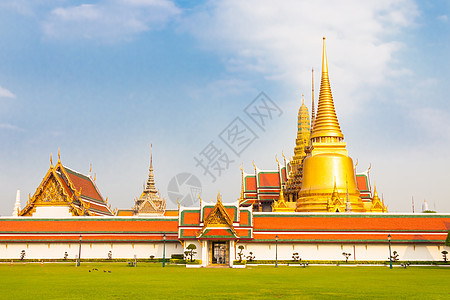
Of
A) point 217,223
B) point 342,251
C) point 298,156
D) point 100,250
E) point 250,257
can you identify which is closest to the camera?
point 217,223

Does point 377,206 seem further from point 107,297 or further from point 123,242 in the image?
point 107,297

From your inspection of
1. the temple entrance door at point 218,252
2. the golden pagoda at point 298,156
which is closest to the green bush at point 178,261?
the temple entrance door at point 218,252

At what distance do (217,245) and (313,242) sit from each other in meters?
8.61

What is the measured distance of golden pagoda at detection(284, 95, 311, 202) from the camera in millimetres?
68312

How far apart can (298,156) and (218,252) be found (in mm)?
36850

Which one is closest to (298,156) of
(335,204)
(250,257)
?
(335,204)

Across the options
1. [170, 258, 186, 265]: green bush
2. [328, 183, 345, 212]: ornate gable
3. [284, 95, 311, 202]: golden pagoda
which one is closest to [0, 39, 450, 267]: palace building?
[170, 258, 186, 265]: green bush

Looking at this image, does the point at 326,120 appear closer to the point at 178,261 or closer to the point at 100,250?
the point at 178,261

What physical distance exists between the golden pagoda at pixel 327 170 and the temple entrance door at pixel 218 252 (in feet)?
52.9

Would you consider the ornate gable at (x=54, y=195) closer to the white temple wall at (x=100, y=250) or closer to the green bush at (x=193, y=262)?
the white temple wall at (x=100, y=250)

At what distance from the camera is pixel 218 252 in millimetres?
43125

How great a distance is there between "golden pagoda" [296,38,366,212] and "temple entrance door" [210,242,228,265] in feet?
52.9

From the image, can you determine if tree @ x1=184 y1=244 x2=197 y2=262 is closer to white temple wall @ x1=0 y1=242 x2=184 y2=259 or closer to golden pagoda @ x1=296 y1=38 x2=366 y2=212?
white temple wall @ x1=0 y1=242 x2=184 y2=259

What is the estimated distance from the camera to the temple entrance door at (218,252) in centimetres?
4288
